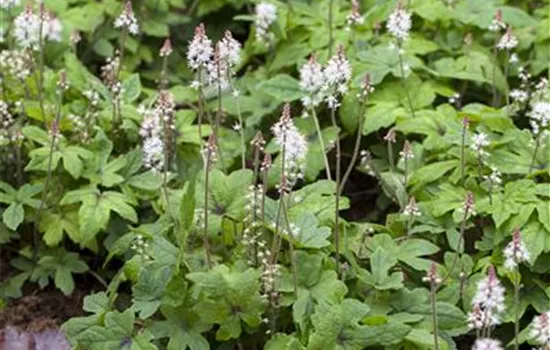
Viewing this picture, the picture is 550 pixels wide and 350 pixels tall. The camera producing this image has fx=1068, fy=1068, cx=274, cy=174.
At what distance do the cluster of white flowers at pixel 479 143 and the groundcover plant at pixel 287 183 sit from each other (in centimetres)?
1

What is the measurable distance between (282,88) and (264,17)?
0.47m

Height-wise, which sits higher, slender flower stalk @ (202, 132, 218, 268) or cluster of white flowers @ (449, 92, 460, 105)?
cluster of white flowers @ (449, 92, 460, 105)

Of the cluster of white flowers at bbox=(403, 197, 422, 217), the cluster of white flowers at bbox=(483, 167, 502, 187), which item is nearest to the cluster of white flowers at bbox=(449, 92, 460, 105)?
the cluster of white flowers at bbox=(483, 167, 502, 187)

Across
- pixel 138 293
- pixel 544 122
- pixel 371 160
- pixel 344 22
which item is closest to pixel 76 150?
pixel 138 293

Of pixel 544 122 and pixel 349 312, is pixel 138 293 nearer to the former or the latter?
pixel 349 312

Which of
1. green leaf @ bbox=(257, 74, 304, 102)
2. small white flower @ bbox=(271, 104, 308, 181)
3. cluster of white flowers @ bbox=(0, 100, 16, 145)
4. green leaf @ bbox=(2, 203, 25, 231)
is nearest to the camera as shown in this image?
small white flower @ bbox=(271, 104, 308, 181)

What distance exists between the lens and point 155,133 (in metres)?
3.71

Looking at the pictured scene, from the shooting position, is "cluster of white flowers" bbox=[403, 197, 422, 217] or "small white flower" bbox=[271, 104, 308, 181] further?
"cluster of white flowers" bbox=[403, 197, 422, 217]

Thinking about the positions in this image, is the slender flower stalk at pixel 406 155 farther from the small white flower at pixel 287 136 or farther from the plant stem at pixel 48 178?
the plant stem at pixel 48 178

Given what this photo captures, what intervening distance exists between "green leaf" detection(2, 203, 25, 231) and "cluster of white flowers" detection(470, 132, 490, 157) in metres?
1.63

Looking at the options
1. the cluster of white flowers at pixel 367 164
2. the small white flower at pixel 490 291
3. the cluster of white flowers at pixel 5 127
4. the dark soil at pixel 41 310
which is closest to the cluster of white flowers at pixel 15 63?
the cluster of white flowers at pixel 5 127

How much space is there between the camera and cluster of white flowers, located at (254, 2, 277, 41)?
4641 mm

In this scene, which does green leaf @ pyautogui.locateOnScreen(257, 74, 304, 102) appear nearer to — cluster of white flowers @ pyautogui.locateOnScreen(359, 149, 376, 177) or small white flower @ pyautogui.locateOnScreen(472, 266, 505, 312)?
cluster of white flowers @ pyautogui.locateOnScreen(359, 149, 376, 177)

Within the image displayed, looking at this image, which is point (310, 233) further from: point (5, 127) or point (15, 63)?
point (15, 63)
